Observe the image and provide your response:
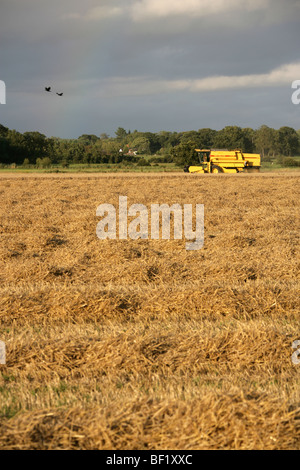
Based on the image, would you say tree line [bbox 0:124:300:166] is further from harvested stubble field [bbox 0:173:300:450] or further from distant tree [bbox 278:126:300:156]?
harvested stubble field [bbox 0:173:300:450]

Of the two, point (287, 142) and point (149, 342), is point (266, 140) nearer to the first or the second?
point (287, 142)

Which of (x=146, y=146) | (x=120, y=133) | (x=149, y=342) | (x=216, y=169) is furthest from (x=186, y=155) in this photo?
(x=120, y=133)

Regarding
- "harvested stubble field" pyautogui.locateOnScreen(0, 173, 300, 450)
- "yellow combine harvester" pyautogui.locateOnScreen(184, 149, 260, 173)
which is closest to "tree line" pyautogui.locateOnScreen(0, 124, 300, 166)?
"yellow combine harvester" pyautogui.locateOnScreen(184, 149, 260, 173)

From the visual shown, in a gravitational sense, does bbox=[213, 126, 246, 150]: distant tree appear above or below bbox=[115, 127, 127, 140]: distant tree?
below

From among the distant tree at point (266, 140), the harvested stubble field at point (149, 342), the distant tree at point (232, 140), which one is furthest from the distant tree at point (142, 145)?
the harvested stubble field at point (149, 342)

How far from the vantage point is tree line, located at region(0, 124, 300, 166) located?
60469 mm

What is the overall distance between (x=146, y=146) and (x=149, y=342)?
321ft

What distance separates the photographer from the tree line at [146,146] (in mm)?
60469

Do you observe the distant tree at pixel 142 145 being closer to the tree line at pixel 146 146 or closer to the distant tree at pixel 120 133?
the tree line at pixel 146 146

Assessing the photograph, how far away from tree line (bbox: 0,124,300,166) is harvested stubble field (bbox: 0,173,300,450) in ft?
153

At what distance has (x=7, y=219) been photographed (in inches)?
516

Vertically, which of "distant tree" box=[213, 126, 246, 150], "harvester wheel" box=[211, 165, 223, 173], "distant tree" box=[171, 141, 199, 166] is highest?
"distant tree" box=[213, 126, 246, 150]

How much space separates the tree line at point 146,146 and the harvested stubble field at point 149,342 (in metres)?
46.7

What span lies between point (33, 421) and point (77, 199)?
1516 centimetres
